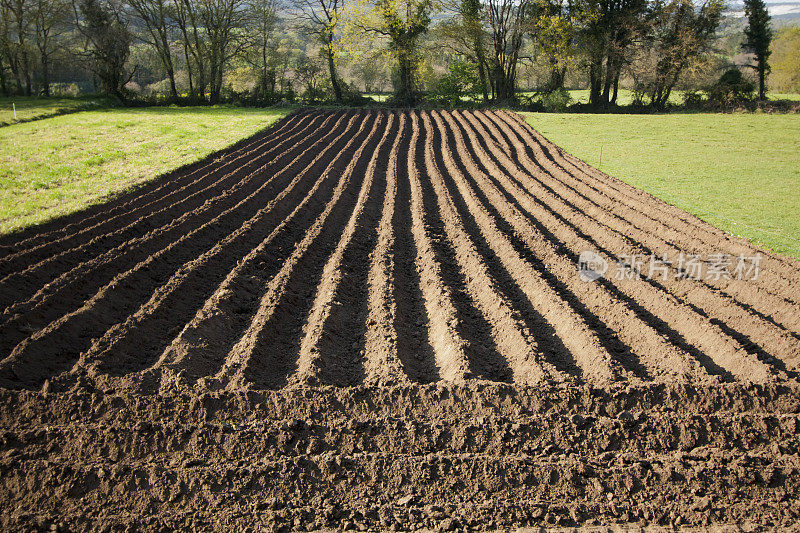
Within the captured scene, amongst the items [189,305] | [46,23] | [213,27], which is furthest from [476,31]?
[189,305]

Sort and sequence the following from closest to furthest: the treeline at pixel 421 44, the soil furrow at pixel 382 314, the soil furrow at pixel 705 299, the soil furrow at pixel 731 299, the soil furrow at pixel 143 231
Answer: the soil furrow at pixel 382 314
the soil furrow at pixel 705 299
the soil furrow at pixel 731 299
the soil furrow at pixel 143 231
the treeline at pixel 421 44

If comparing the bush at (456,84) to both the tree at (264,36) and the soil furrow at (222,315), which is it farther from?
the soil furrow at (222,315)

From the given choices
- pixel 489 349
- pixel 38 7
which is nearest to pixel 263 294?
pixel 489 349

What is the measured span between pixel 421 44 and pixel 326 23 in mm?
8194

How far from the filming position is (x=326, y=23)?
38688 millimetres

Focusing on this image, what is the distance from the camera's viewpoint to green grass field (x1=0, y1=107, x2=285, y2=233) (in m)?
11.0

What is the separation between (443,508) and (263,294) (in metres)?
4.35

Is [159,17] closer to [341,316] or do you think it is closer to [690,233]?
[341,316]

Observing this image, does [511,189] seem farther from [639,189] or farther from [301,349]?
[301,349]

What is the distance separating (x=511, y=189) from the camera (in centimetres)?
1336

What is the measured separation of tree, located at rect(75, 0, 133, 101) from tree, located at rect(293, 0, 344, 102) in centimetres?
1272

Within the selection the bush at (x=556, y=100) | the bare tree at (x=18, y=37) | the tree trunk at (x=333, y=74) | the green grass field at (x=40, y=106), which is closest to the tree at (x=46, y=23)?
the bare tree at (x=18, y=37)

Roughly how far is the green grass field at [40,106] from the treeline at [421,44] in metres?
1.86

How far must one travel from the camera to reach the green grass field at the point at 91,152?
10953 millimetres
